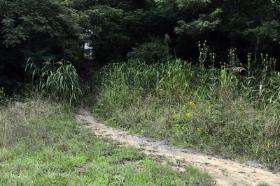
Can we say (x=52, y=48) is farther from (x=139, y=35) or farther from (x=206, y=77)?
(x=206, y=77)

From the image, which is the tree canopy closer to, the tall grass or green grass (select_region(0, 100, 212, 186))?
the tall grass

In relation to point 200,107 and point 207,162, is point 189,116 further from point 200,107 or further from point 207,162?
point 207,162

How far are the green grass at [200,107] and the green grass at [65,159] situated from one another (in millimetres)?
1228

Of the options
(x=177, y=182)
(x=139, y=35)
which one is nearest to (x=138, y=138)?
(x=177, y=182)

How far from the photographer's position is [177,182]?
5.66m

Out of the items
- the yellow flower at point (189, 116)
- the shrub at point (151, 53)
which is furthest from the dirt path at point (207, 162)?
the shrub at point (151, 53)

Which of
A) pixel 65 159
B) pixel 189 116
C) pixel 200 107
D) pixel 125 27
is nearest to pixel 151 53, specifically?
pixel 125 27

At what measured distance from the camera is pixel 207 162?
671cm

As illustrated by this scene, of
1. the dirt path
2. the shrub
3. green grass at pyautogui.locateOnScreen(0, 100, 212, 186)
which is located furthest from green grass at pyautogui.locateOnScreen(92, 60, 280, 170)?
green grass at pyautogui.locateOnScreen(0, 100, 212, 186)

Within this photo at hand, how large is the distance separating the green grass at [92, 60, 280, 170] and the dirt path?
1.03 feet

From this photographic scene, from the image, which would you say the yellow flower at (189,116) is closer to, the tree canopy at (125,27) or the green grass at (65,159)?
the green grass at (65,159)

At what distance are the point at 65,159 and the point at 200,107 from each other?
302cm

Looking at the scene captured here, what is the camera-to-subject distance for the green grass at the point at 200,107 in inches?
290

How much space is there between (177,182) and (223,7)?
6753 mm
